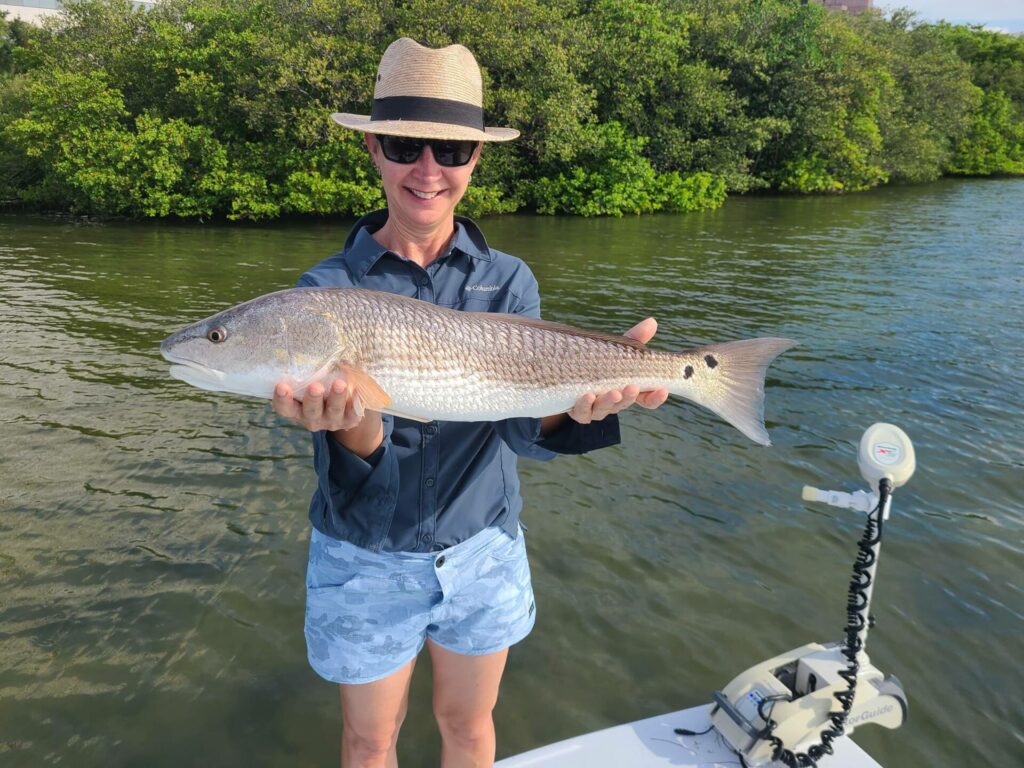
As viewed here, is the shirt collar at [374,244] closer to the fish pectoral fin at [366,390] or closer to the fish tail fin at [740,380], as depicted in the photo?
the fish pectoral fin at [366,390]

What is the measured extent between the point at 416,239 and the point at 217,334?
93 centimetres

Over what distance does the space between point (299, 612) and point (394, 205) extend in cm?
383

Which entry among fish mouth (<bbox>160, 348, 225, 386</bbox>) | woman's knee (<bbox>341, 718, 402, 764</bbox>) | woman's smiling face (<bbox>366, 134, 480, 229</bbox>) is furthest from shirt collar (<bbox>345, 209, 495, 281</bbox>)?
woman's knee (<bbox>341, 718, 402, 764</bbox>)

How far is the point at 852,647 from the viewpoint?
329cm

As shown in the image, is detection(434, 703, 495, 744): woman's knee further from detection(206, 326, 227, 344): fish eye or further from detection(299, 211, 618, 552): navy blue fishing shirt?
detection(206, 326, 227, 344): fish eye

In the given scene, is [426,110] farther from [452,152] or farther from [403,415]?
[403,415]

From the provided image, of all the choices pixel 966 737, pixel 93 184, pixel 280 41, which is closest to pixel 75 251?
pixel 93 184

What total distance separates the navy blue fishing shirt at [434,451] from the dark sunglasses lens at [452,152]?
0.24 metres

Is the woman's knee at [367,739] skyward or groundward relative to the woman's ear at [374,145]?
groundward

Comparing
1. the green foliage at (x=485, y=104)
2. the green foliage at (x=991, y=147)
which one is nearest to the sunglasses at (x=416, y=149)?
the green foliage at (x=485, y=104)

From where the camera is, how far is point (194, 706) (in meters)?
4.47

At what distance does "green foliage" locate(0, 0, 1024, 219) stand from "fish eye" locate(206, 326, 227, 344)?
2574 centimetres

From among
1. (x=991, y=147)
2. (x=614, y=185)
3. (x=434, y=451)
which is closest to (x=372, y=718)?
(x=434, y=451)

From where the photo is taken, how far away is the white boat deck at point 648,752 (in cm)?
334
